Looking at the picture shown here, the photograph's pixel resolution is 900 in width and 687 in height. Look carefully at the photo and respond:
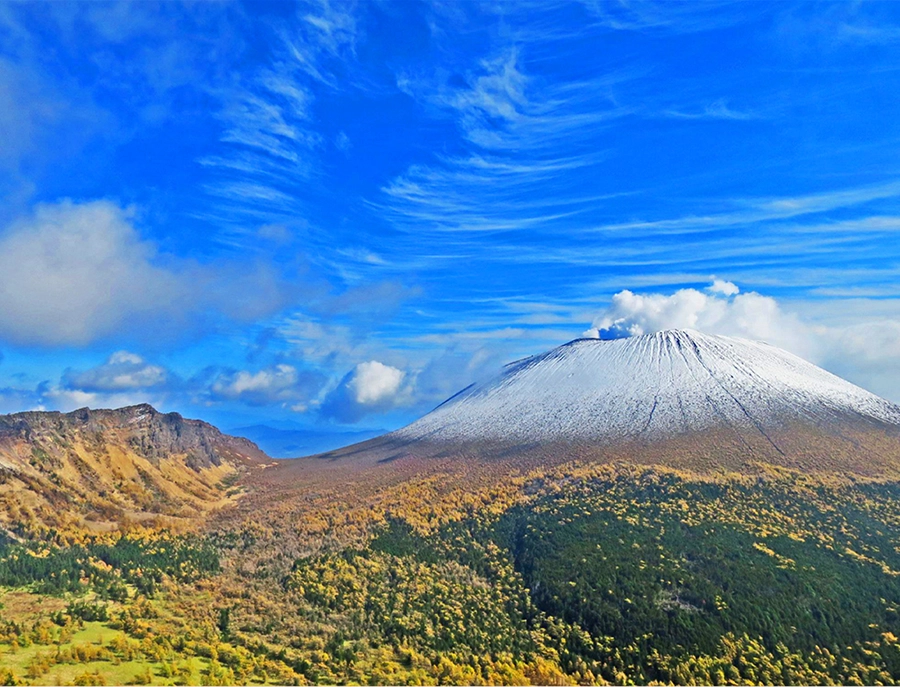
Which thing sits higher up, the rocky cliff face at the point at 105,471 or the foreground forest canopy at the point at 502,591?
the rocky cliff face at the point at 105,471

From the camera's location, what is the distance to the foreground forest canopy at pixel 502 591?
3350 cm

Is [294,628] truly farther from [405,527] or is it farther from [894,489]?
[894,489]

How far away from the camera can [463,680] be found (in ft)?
105

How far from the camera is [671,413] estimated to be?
86.3 meters

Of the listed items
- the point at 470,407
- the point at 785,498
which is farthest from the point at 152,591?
the point at 470,407

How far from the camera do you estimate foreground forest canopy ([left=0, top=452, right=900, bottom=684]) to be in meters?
33.5

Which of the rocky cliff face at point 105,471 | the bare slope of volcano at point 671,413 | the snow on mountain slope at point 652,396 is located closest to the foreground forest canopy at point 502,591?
the rocky cliff face at point 105,471

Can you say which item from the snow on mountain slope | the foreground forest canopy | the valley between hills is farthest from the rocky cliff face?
the snow on mountain slope

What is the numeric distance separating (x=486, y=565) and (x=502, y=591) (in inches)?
171

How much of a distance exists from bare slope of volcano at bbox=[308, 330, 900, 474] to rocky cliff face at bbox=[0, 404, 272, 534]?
29.4 metres

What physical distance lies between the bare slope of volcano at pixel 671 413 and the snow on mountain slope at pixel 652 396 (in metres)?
0.25

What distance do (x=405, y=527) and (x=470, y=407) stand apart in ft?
187

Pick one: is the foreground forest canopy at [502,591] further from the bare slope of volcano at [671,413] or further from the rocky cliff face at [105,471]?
the bare slope of volcano at [671,413]

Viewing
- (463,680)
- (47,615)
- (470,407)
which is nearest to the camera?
(463,680)
